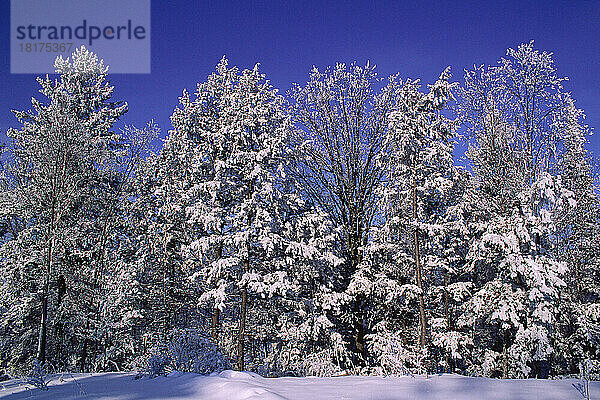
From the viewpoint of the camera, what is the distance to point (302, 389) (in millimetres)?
5711

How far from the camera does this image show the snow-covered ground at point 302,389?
16.3ft

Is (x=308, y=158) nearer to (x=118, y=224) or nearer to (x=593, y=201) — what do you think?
(x=118, y=224)

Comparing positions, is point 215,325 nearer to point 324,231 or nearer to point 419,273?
point 324,231

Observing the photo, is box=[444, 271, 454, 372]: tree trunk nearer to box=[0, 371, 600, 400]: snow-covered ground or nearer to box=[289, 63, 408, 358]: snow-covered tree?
box=[289, 63, 408, 358]: snow-covered tree

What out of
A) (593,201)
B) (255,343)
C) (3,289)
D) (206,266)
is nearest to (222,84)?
(206,266)

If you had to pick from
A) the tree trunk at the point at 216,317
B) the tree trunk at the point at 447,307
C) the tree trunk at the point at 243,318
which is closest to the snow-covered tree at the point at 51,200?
the tree trunk at the point at 216,317

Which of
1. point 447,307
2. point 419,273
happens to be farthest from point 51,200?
point 447,307

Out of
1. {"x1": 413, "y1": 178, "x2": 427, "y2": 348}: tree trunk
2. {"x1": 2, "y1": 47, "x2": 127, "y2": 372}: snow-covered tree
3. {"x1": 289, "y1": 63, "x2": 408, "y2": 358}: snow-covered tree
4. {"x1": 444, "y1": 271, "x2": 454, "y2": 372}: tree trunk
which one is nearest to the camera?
{"x1": 413, "y1": 178, "x2": 427, "y2": 348}: tree trunk

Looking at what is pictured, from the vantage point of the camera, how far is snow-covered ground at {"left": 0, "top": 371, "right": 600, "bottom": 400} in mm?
4973

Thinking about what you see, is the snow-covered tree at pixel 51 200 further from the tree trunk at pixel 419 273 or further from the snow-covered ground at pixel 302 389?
the tree trunk at pixel 419 273

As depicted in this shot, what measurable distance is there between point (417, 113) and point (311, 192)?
17.6 feet

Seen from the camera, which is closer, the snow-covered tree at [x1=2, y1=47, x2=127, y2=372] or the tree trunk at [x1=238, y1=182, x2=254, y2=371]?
the tree trunk at [x1=238, y1=182, x2=254, y2=371]

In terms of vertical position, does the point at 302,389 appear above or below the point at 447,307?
above

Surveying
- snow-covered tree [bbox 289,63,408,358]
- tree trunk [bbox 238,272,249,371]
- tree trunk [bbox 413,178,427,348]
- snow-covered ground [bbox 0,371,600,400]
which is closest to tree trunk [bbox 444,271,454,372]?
tree trunk [bbox 413,178,427,348]
